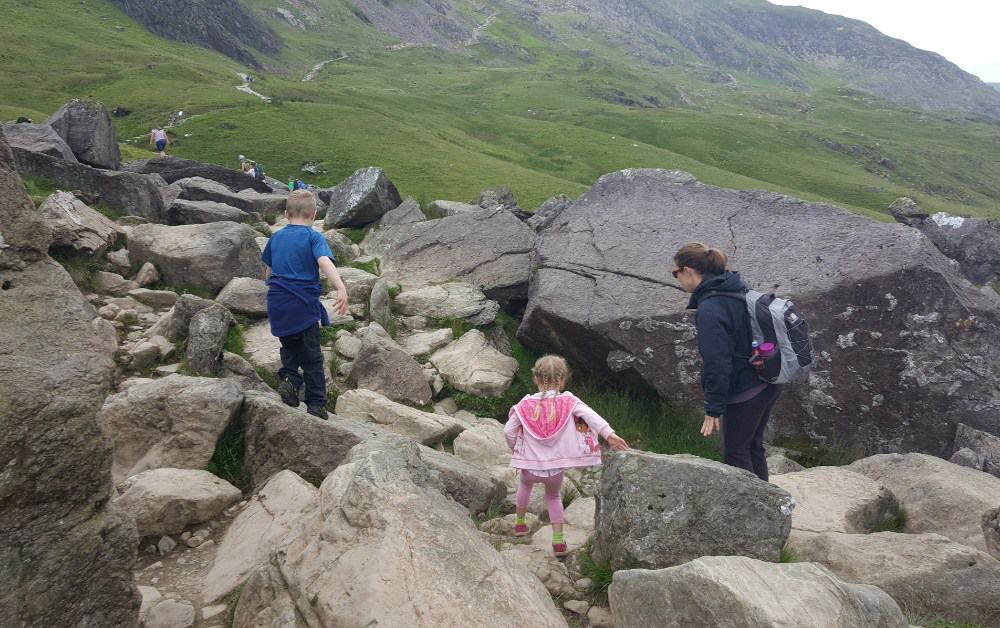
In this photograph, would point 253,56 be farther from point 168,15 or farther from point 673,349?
point 673,349

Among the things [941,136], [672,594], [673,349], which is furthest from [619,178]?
[941,136]

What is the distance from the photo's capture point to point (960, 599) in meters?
5.90

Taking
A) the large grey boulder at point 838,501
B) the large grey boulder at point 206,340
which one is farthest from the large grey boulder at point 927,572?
the large grey boulder at point 206,340

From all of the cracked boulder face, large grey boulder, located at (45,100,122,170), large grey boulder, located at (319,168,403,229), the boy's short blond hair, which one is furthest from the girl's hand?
large grey boulder, located at (45,100,122,170)

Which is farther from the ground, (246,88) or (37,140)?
(37,140)

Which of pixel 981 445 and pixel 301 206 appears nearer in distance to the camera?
pixel 301 206

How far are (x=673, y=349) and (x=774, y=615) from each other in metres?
7.92

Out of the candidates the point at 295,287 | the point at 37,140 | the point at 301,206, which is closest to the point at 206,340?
the point at 295,287

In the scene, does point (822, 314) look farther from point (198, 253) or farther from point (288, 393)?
point (198, 253)

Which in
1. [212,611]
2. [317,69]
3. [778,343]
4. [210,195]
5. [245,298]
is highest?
[778,343]

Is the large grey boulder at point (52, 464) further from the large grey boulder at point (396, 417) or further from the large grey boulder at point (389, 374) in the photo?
the large grey boulder at point (389, 374)

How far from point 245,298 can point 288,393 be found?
4701 mm

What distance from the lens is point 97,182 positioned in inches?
656

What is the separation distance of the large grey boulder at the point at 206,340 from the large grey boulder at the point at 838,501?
828 centimetres
